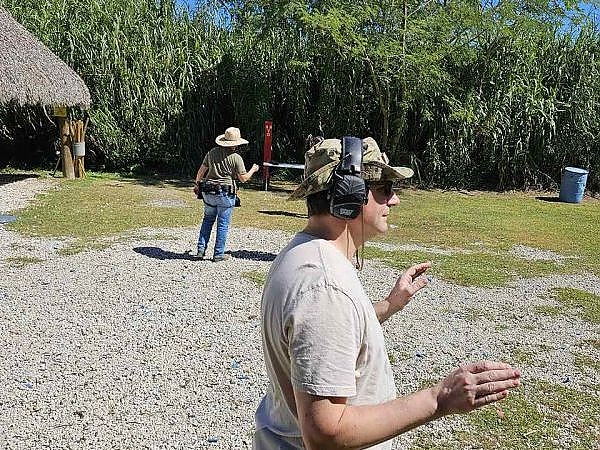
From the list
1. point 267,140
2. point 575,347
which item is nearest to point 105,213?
point 267,140

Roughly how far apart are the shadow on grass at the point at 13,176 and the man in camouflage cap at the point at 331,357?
14029 millimetres

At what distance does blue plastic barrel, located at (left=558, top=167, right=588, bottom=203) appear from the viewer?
1470 centimetres

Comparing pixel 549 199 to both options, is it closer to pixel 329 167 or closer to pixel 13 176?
pixel 13 176

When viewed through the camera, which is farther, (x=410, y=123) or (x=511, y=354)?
(x=410, y=123)

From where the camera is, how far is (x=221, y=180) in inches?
298

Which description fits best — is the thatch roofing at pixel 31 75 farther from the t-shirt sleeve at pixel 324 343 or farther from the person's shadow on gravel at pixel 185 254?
the t-shirt sleeve at pixel 324 343

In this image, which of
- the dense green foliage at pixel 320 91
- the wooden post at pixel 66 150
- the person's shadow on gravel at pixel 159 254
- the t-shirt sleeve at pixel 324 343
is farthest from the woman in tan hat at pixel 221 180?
the wooden post at pixel 66 150

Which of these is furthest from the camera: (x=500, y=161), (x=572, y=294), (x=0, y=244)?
(x=500, y=161)

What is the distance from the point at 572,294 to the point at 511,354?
2269 mm

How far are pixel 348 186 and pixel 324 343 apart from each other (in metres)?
0.44

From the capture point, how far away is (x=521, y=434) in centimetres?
396

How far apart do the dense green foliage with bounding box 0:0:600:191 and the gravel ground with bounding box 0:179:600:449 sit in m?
8.84

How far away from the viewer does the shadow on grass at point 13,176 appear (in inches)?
576

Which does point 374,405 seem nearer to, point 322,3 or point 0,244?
point 0,244
